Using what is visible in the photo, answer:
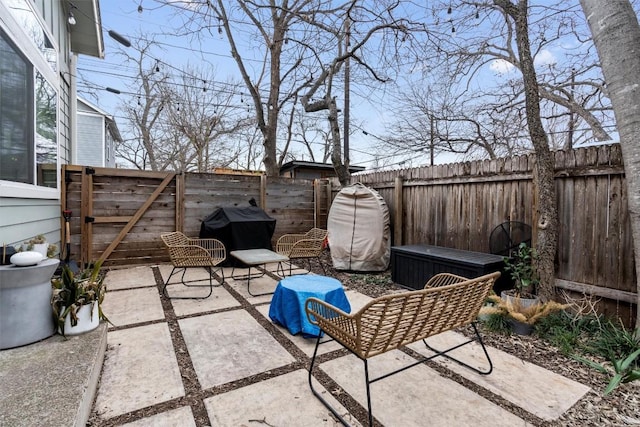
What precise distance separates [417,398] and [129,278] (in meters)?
4.51

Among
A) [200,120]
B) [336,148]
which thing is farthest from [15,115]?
[200,120]

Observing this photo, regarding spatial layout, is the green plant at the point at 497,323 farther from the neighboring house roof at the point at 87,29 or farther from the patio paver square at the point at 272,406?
the neighboring house roof at the point at 87,29

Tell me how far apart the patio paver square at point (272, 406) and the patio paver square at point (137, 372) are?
1.10 feet

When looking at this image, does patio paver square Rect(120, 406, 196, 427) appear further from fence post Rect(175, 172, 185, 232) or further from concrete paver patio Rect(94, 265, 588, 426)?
fence post Rect(175, 172, 185, 232)

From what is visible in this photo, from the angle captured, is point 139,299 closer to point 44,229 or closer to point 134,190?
point 44,229

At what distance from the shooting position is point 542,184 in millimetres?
3021

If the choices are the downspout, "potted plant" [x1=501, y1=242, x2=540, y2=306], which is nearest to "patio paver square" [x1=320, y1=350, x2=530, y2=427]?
"potted plant" [x1=501, y1=242, x2=540, y2=306]

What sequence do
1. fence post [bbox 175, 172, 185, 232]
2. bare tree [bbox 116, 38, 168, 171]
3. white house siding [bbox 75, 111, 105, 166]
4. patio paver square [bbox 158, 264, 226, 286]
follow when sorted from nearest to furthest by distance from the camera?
patio paver square [bbox 158, 264, 226, 286], fence post [bbox 175, 172, 185, 232], white house siding [bbox 75, 111, 105, 166], bare tree [bbox 116, 38, 168, 171]

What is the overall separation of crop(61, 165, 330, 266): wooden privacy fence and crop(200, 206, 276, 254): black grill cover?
1.68 feet

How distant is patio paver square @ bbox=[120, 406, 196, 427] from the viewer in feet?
5.23

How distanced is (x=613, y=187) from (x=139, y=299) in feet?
17.1

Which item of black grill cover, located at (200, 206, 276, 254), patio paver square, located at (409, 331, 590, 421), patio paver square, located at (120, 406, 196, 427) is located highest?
black grill cover, located at (200, 206, 276, 254)

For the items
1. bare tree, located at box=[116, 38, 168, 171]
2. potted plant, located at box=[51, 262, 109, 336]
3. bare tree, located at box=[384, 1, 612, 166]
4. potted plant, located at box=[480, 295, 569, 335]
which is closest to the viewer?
potted plant, located at box=[51, 262, 109, 336]

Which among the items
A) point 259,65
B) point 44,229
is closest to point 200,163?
point 259,65
